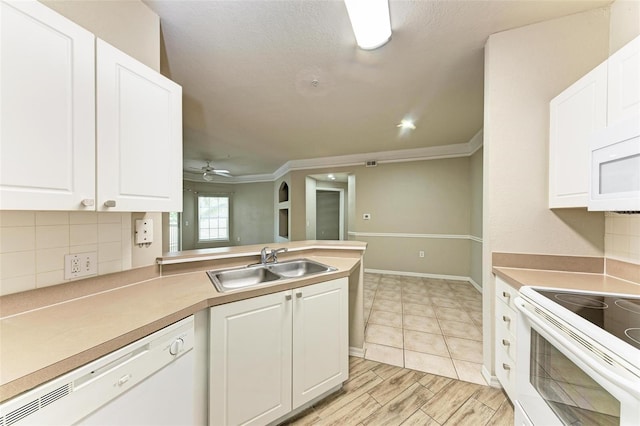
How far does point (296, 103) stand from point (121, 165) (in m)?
2.09

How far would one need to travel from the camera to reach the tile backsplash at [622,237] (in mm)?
1331

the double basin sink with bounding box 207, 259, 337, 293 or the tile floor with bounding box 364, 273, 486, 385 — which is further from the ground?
the double basin sink with bounding box 207, 259, 337, 293

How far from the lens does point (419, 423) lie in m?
1.40

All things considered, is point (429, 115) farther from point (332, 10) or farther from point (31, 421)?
point (31, 421)

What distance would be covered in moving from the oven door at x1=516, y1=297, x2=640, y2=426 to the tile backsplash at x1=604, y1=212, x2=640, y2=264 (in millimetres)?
896

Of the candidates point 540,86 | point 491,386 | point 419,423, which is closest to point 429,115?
point 540,86

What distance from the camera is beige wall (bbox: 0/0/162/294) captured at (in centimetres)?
92

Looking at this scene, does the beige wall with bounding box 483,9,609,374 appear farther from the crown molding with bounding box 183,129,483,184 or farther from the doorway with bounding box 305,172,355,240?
the doorway with bounding box 305,172,355,240

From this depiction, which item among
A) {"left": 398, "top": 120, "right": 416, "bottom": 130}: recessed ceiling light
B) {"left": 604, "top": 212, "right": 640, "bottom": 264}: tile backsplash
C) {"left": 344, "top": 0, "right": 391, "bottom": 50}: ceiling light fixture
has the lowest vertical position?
{"left": 604, "top": 212, "right": 640, "bottom": 264}: tile backsplash

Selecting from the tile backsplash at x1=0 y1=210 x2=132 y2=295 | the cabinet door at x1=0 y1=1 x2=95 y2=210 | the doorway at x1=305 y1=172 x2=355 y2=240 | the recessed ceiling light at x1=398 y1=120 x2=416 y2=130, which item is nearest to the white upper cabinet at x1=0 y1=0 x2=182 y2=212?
the cabinet door at x1=0 y1=1 x2=95 y2=210

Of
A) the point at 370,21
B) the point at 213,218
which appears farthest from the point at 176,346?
the point at 213,218

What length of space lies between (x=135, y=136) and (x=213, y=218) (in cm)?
690

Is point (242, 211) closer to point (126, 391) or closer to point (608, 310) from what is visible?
point (126, 391)

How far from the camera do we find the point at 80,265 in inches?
43.5
